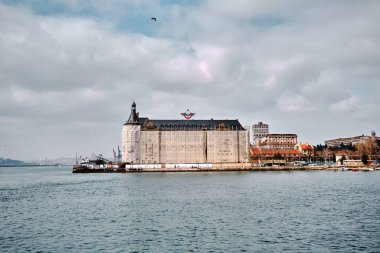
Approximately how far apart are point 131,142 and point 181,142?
25066 millimetres

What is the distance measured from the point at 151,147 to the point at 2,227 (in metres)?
150

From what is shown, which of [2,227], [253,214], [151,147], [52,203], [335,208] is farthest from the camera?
[151,147]

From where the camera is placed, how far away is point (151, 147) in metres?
189

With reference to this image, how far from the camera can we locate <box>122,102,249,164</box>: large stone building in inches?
7451

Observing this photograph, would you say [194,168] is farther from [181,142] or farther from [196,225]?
[196,225]

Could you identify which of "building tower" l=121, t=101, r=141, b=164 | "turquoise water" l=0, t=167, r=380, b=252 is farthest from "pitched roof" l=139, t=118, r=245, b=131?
"turquoise water" l=0, t=167, r=380, b=252

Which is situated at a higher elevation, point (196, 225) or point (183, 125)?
point (183, 125)

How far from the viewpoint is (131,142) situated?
621 ft

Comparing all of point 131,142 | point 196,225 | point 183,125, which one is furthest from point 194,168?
point 196,225

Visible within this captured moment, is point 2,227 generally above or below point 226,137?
below

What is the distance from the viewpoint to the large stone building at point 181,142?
189250 mm

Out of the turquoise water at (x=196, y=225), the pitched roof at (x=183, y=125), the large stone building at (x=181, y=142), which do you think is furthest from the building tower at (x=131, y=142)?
the turquoise water at (x=196, y=225)

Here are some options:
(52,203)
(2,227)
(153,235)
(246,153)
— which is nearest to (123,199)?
(52,203)

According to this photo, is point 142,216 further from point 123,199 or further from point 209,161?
point 209,161
